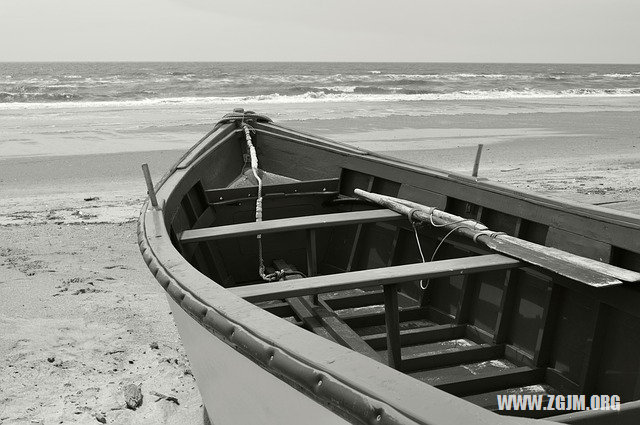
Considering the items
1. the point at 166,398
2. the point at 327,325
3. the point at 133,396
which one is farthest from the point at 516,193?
the point at 133,396

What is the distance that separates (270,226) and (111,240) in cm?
369

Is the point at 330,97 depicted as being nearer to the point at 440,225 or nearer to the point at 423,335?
the point at 440,225

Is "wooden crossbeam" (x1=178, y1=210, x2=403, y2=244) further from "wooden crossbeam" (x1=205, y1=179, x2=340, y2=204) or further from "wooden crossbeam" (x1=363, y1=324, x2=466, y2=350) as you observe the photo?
"wooden crossbeam" (x1=205, y1=179, x2=340, y2=204)

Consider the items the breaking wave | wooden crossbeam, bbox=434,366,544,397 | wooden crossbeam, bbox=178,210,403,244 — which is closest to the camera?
wooden crossbeam, bbox=434,366,544,397

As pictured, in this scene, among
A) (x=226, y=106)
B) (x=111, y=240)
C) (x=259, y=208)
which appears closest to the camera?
(x=259, y=208)

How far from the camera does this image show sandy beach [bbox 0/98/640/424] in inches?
155

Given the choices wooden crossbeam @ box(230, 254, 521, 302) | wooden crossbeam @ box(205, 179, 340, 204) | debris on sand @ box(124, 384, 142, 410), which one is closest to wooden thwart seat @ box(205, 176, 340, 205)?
wooden crossbeam @ box(205, 179, 340, 204)

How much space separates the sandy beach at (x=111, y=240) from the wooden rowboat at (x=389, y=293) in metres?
0.85

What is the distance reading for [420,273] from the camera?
2943mm

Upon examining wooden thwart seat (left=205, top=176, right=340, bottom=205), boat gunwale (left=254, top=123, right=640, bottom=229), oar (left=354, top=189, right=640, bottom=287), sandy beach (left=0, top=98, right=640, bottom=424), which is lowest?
sandy beach (left=0, top=98, right=640, bottom=424)

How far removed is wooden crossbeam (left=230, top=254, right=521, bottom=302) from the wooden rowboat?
1 cm

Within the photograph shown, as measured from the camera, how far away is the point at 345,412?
1.53 meters

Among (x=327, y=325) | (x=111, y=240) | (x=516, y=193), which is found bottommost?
(x=111, y=240)

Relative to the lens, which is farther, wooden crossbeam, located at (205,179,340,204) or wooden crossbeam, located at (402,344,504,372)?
wooden crossbeam, located at (205,179,340,204)
